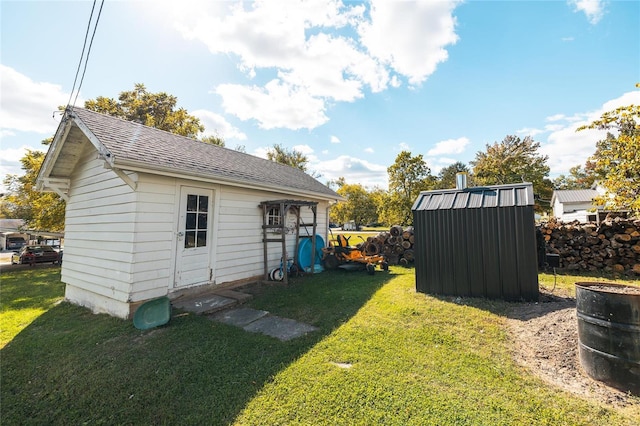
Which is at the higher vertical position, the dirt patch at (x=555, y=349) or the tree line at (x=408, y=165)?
the tree line at (x=408, y=165)

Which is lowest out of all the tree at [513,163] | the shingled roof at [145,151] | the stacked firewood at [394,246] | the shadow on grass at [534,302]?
the shadow on grass at [534,302]

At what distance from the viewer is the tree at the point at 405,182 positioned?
1886 cm

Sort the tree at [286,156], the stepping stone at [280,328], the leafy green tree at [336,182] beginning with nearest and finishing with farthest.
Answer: the stepping stone at [280,328] < the tree at [286,156] < the leafy green tree at [336,182]

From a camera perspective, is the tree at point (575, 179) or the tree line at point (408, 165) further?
the tree at point (575, 179)

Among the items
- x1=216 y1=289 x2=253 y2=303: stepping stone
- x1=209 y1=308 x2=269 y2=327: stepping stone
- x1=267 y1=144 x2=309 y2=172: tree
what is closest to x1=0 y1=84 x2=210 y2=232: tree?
x1=267 y1=144 x2=309 y2=172: tree

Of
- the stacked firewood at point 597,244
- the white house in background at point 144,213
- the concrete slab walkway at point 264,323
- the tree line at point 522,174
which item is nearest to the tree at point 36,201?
the white house in background at point 144,213

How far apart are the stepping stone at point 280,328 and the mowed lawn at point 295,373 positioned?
7.1 inches


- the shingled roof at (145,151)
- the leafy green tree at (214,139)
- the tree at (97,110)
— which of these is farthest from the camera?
the leafy green tree at (214,139)

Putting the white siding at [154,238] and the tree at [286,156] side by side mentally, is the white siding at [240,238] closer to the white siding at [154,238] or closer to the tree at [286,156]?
the white siding at [154,238]

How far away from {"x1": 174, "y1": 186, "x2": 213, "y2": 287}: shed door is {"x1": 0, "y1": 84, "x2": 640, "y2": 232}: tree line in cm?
616

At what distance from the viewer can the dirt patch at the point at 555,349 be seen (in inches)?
90.8

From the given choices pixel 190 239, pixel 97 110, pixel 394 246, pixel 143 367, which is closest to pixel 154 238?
pixel 190 239

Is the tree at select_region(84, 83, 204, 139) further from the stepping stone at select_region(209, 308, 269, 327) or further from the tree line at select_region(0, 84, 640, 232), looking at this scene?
the stepping stone at select_region(209, 308, 269, 327)

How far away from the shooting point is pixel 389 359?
294cm
